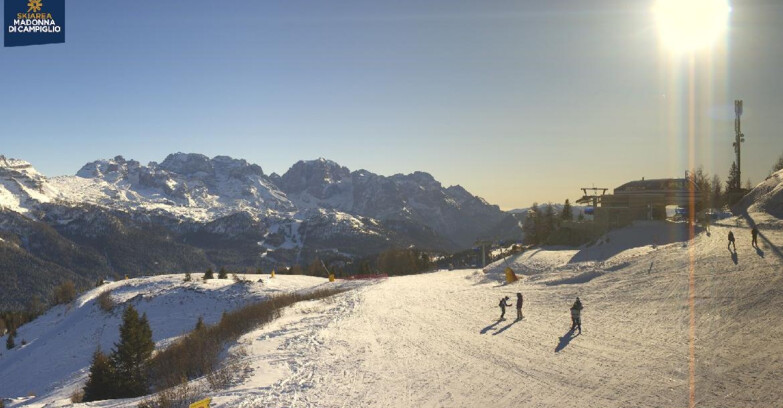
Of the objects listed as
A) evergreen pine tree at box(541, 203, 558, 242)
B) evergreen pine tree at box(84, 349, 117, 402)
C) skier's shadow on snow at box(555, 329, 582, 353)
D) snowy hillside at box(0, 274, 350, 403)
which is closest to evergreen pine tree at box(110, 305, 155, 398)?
evergreen pine tree at box(84, 349, 117, 402)

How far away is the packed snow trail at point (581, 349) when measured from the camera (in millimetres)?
15570

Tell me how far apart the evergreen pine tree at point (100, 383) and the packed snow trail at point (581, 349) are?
41.8 feet

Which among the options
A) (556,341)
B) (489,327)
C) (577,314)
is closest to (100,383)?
(489,327)

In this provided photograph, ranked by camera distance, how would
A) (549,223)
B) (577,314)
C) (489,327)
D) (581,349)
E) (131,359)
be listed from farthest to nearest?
(549,223)
(131,359)
(489,327)
(577,314)
(581,349)

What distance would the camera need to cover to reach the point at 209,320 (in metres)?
57.2

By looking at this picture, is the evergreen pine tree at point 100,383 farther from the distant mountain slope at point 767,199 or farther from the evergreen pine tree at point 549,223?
the evergreen pine tree at point 549,223

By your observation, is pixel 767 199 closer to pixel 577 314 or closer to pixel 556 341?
pixel 577 314

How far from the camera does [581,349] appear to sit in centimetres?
2072

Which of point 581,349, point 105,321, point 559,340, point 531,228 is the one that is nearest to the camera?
point 581,349

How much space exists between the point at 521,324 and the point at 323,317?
1465cm

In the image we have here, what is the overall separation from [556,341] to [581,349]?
1938mm

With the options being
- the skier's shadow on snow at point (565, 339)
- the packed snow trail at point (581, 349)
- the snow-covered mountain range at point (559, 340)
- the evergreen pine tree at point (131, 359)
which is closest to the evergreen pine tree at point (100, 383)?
the evergreen pine tree at point (131, 359)

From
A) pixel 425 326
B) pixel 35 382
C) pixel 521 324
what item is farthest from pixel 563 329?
pixel 35 382

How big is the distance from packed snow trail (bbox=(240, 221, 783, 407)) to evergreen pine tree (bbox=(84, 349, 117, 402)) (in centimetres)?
1275
